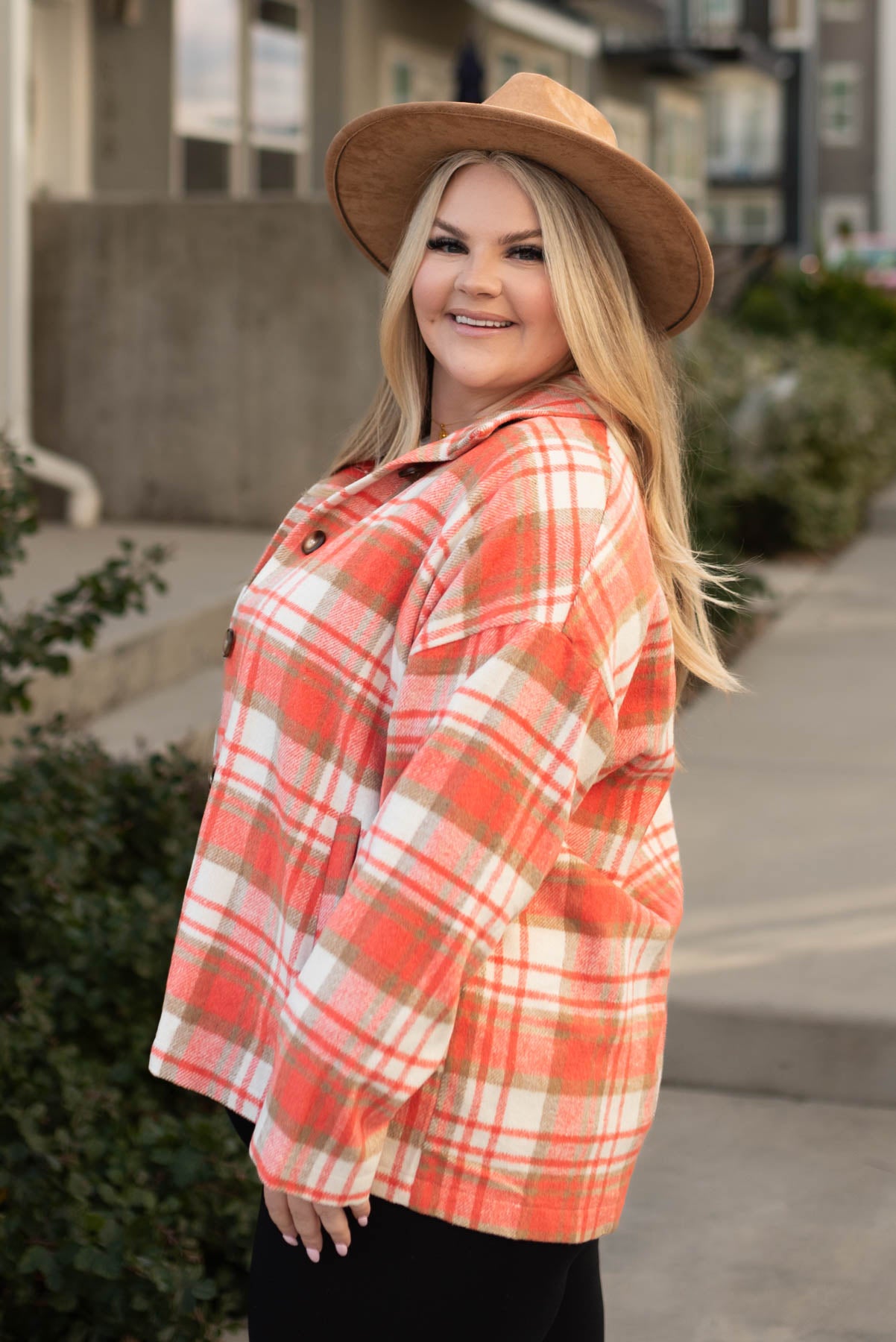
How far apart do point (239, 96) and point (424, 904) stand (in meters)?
11.5

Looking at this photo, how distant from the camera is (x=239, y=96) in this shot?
12109 mm

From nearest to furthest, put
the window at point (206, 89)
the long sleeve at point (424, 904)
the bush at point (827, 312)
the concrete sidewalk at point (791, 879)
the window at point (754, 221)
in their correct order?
the long sleeve at point (424, 904), the concrete sidewalk at point (791, 879), the window at point (206, 89), the bush at point (827, 312), the window at point (754, 221)

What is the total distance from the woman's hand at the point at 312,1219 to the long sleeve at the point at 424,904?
4 cm

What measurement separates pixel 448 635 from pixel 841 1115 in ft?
7.85

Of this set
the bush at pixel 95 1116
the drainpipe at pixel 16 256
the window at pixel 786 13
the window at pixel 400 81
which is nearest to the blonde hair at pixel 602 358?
the bush at pixel 95 1116

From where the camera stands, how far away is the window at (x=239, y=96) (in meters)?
11.5

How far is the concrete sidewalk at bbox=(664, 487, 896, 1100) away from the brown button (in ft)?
5.85

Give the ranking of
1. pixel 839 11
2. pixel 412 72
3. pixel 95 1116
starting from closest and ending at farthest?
pixel 95 1116 → pixel 412 72 → pixel 839 11

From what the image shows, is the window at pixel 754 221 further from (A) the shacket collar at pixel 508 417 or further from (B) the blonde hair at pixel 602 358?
(A) the shacket collar at pixel 508 417

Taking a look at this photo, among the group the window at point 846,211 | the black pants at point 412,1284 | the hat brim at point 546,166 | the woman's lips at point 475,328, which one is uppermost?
the window at point 846,211

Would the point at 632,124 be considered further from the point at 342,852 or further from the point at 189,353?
the point at 342,852

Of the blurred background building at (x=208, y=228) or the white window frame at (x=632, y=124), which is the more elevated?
the white window frame at (x=632, y=124)

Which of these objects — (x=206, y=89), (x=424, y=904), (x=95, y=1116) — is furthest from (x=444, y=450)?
(x=206, y=89)

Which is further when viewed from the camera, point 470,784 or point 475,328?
point 475,328
